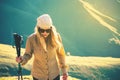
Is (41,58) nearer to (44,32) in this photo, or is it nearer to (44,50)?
(44,50)

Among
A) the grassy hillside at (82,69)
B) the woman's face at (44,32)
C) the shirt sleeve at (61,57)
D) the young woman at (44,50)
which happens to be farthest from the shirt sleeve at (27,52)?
the grassy hillside at (82,69)

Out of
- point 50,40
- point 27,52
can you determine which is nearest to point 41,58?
point 27,52

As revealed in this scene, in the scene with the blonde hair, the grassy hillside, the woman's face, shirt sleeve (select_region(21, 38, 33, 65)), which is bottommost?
the grassy hillside

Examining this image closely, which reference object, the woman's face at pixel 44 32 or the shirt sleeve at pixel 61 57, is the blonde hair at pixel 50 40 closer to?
the woman's face at pixel 44 32

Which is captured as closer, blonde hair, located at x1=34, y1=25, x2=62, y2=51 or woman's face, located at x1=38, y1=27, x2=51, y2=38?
woman's face, located at x1=38, y1=27, x2=51, y2=38

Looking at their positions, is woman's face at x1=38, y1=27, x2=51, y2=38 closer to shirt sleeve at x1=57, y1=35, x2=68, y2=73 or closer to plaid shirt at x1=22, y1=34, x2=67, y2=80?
plaid shirt at x1=22, y1=34, x2=67, y2=80

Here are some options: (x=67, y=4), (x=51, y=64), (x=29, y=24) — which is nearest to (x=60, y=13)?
(x=67, y=4)

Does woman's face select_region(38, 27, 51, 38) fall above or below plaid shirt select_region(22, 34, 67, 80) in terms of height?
above

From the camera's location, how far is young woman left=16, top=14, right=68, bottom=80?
1081cm

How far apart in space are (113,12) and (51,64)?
7251cm

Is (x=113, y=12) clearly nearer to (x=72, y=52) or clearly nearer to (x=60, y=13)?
(x=60, y=13)

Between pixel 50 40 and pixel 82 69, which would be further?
pixel 82 69

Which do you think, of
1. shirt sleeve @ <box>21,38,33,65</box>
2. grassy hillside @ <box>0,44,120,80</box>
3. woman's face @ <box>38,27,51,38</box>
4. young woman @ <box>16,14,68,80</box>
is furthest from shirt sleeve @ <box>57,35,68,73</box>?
grassy hillside @ <box>0,44,120,80</box>

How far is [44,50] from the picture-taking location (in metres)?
11.0
